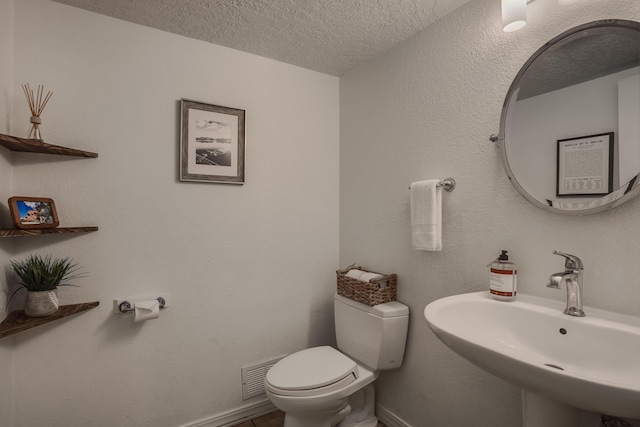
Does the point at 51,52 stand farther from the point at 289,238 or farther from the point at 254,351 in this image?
the point at 254,351

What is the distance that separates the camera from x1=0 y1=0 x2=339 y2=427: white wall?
1396 millimetres

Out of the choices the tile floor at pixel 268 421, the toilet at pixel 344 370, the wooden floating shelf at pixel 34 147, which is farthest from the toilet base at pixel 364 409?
the wooden floating shelf at pixel 34 147

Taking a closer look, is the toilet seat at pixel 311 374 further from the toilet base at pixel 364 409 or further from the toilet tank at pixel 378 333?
the toilet base at pixel 364 409

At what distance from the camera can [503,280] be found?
1.16m

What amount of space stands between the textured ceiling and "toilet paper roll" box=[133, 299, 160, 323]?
4.68 feet

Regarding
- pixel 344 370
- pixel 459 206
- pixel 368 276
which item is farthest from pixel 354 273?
pixel 459 206

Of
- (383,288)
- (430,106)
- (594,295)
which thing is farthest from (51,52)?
(594,295)

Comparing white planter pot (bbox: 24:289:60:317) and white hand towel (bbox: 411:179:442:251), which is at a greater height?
white hand towel (bbox: 411:179:442:251)

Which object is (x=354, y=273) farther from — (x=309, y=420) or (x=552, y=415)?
(x=552, y=415)

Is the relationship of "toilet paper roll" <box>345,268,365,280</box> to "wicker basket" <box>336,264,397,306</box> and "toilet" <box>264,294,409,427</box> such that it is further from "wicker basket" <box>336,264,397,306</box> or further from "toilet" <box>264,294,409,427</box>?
"toilet" <box>264,294,409,427</box>

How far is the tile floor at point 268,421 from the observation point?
1791mm

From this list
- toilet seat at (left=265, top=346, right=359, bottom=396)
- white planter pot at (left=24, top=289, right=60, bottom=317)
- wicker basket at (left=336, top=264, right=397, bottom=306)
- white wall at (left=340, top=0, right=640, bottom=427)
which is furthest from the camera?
wicker basket at (left=336, top=264, right=397, bottom=306)

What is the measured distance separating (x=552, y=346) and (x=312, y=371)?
1.00 m

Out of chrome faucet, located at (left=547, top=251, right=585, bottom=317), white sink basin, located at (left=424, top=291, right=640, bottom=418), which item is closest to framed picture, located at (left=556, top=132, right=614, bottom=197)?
chrome faucet, located at (left=547, top=251, right=585, bottom=317)
